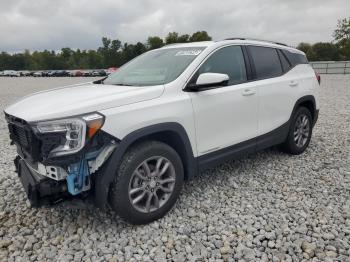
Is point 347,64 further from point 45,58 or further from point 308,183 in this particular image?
point 45,58

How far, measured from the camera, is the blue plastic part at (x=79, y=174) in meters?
2.57

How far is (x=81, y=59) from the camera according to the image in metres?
82.5

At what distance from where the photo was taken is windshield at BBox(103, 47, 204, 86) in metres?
3.39

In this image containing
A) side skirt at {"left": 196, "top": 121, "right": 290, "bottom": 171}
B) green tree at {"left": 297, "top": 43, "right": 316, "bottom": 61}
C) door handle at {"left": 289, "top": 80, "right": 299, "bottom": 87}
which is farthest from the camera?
green tree at {"left": 297, "top": 43, "right": 316, "bottom": 61}

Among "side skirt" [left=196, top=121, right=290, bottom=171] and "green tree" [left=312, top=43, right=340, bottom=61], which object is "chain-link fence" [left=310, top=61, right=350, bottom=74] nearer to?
"green tree" [left=312, top=43, right=340, bottom=61]

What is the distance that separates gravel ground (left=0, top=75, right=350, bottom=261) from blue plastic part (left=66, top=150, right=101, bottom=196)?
23cm

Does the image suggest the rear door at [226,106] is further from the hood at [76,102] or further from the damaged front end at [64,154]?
the damaged front end at [64,154]

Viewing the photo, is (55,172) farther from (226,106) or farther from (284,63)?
(284,63)

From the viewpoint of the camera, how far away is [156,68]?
3705 mm

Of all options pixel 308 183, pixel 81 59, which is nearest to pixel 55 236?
pixel 308 183

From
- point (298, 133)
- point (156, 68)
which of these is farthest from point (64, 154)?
point (298, 133)

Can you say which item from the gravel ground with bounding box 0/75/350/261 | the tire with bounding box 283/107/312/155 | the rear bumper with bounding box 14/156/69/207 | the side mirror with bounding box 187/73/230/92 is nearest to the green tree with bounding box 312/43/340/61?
the tire with bounding box 283/107/312/155

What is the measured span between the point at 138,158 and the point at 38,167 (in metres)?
0.88

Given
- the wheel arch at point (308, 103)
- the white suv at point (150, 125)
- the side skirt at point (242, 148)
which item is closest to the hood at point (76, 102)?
the white suv at point (150, 125)
